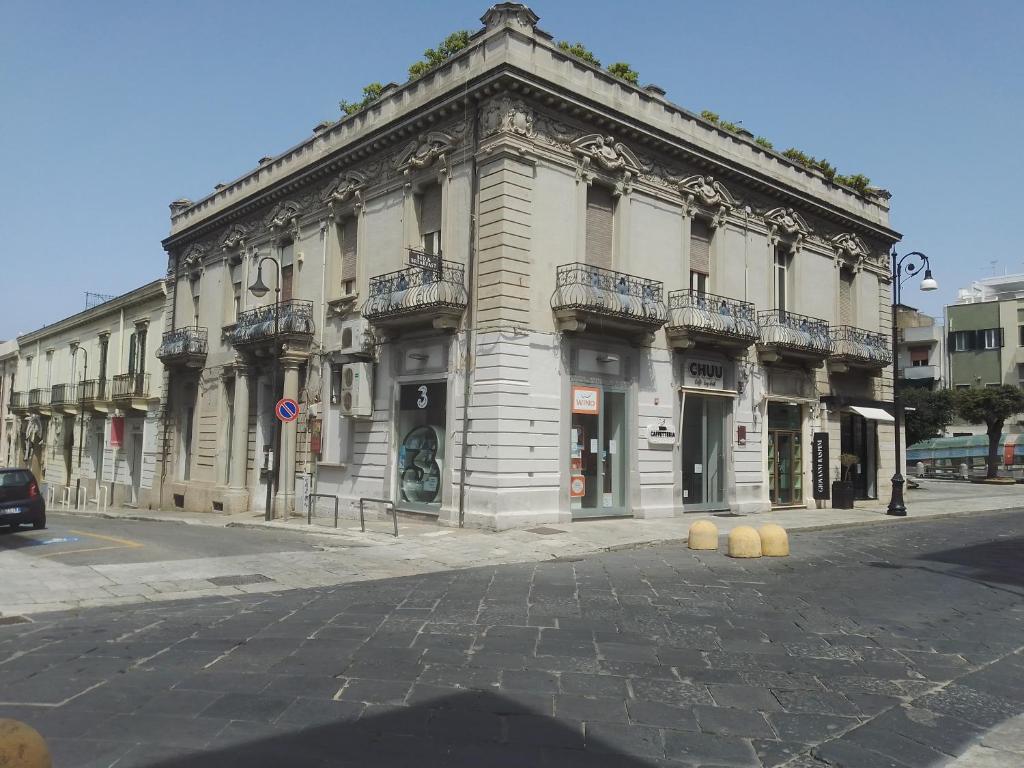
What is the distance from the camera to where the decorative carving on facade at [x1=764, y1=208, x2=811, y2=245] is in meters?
22.1

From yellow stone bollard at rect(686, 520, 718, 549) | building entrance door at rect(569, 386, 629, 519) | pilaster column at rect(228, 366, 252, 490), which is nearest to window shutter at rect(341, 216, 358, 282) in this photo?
pilaster column at rect(228, 366, 252, 490)

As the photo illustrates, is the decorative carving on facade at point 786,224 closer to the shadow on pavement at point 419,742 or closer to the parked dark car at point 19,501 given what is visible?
the parked dark car at point 19,501

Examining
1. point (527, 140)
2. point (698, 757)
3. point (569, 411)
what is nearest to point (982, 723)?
point (698, 757)

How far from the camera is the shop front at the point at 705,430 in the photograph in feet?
63.3

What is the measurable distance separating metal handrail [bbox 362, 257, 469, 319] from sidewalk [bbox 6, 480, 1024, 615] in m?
4.89

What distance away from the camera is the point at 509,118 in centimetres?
1603

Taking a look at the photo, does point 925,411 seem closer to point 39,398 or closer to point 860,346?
point 860,346

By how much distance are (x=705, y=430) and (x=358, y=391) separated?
9269 mm

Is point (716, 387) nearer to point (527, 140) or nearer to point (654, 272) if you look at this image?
point (654, 272)

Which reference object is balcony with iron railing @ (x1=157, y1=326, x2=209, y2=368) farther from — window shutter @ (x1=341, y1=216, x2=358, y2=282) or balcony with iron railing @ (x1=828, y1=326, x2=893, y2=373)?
balcony with iron railing @ (x1=828, y1=326, x2=893, y2=373)

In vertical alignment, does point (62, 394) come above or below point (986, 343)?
below

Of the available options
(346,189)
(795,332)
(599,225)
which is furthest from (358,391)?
(795,332)

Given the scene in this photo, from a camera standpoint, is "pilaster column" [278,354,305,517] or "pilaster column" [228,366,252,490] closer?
"pilaster column" [278,354,305,517]

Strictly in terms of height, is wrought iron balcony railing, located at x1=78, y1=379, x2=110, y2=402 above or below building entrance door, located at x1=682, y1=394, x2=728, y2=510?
above
